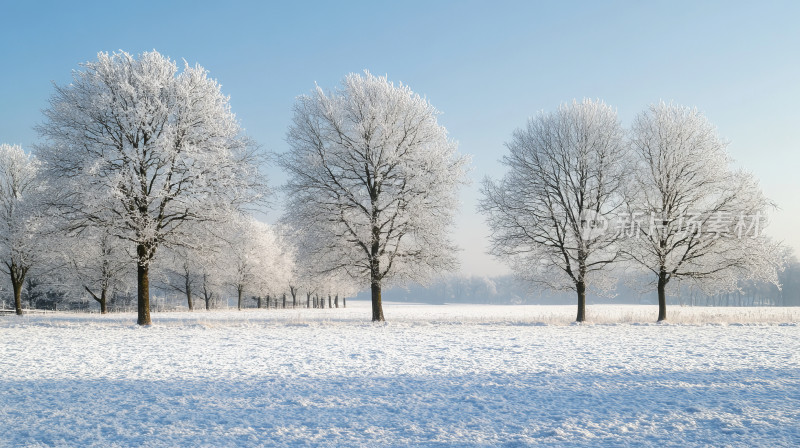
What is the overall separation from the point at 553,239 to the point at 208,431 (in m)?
21.1

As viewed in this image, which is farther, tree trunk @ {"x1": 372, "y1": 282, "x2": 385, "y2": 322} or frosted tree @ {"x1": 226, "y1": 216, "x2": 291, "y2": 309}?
frosted tree @ {"x1": 226, "y1": 216, "x2": 291, "y2": 309}

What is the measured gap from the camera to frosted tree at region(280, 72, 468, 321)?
2159 cm

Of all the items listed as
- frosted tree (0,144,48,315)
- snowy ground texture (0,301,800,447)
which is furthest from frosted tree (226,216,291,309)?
snowy ground texture (0,301,800,447)

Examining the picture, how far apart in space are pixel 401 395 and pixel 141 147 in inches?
686

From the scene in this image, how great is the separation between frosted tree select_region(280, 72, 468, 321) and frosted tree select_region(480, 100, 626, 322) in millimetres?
3799

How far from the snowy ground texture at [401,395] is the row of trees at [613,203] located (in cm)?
1086

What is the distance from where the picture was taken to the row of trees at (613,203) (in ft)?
76.1

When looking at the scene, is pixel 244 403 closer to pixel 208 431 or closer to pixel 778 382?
pixel 208 431

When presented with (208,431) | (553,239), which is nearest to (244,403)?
(208,431)

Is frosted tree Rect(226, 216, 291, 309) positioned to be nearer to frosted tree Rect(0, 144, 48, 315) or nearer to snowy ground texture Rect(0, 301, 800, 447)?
frosted tree Rect(0, 144, 48, 315)

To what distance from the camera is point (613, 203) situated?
23.9 m

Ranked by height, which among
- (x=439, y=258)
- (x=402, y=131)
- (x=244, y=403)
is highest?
(x=402, y=131)

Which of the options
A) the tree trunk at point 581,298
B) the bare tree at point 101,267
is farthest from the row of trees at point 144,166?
the tree trunk at point 581,298

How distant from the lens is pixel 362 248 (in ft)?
74.9
